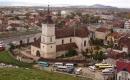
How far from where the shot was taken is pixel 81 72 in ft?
90.3

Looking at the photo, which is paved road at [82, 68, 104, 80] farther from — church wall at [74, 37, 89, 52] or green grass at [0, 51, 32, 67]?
church wall at [74, 37, 89, 52]

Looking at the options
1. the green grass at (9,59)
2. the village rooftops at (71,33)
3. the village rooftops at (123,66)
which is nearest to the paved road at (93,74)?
the village rooftops at (123,66)

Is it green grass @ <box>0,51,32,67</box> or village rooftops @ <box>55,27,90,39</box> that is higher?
village rooftops @ <box>55,27,90,39</box>

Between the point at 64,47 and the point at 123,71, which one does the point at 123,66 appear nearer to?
the point at 123,71

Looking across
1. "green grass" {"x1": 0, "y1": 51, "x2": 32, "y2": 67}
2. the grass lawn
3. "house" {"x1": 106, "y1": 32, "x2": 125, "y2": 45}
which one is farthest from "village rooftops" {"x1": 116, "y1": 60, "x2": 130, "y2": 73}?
"house" {"x1": 106, "y1": 32, "x2": 125, "y2": 45}

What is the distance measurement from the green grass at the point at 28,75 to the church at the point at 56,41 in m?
6.62

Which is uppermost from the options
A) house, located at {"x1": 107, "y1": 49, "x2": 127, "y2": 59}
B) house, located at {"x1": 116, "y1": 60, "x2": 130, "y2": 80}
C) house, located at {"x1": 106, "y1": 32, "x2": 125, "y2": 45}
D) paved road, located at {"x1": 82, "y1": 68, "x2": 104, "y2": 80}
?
house, located at {"x1": 116, "y1": 60, "x2": 130, "y2": 80}

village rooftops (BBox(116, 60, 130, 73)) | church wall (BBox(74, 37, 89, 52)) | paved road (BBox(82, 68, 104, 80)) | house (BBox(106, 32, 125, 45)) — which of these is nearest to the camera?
village rooftops (BBox(116, 60, 130, 73))

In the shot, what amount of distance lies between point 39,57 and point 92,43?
9.50 meters

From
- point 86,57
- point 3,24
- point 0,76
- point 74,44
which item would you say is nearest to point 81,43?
point 74,44

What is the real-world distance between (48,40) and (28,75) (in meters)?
8.54

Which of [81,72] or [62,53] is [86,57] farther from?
[81,72]

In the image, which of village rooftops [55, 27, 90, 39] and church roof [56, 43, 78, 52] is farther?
village rooftops [55, 27, 90, 39]

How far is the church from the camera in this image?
109 feet
